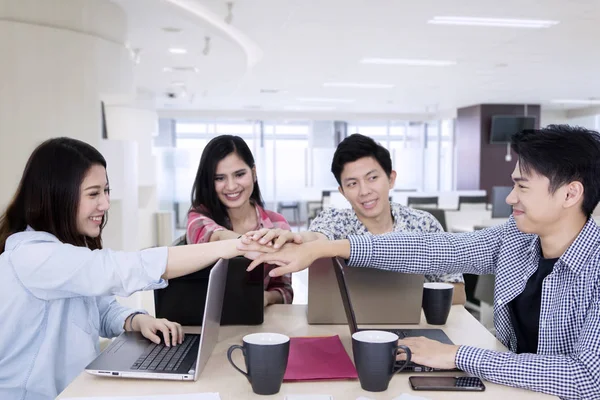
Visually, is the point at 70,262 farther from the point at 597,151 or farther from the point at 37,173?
the point at 597,151

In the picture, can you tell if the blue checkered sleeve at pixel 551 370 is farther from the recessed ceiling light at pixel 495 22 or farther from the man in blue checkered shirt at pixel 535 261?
the recessed ceiling light at pixel 495 22

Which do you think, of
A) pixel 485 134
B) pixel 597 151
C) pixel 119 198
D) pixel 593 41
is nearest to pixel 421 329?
pixel 597 151

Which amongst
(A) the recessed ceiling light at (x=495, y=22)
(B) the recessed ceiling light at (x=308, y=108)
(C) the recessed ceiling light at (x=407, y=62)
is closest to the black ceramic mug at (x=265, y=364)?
(A) the recessed ceiling light at (x=495, y=22)

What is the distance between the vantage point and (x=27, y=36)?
3.89 meters

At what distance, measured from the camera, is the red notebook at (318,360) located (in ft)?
3.85

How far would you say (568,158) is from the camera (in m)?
1.35

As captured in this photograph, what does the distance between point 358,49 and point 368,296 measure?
206 inches

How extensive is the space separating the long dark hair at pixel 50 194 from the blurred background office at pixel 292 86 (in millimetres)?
2721

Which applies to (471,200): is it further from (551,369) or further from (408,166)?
(551,369)

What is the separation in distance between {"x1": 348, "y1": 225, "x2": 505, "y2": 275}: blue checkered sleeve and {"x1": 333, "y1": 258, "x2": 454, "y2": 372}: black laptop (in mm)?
130

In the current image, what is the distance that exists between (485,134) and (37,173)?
11.5 m

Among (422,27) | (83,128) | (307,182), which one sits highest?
(422,27)

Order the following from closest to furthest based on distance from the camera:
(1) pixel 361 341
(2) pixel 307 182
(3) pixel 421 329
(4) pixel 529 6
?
(1) pixel 361 341
(3) pixel 421 329
(4) pixel 529 6
(2) pixel 307 182

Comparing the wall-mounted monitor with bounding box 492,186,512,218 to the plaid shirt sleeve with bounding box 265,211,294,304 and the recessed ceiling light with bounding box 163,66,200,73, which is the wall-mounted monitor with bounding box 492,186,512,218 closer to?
the recessed ceiling light with bounding box 163,66,200,73
